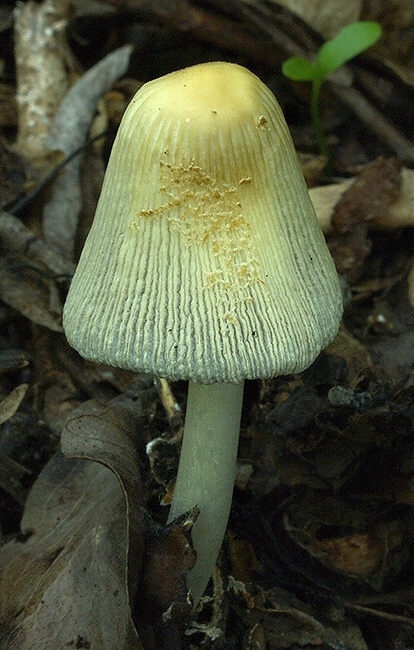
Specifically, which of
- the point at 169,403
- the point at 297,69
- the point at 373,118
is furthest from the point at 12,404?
the point at 373,118

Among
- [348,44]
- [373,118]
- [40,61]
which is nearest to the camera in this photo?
[348,44]

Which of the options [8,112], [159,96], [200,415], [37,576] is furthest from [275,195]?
[8,112]

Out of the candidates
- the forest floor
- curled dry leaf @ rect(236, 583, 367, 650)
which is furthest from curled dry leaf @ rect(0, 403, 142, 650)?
curled dry leaf @ rect(236, 583, 367, 650)

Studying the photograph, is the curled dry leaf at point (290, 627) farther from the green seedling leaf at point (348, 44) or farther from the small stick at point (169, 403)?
the green seedling leaf at point (348, 44)

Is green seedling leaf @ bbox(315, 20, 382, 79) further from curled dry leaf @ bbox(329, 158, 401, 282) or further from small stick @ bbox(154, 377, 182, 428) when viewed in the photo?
small stick @ bbox(154, 377, 182, 428)

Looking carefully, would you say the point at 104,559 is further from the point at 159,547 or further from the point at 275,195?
the point at 275,195

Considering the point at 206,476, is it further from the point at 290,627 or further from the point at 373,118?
the point at 373,118

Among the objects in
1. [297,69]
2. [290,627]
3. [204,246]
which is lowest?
[290,627]
